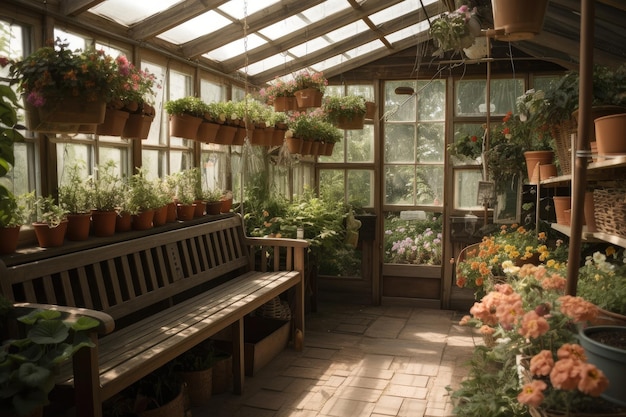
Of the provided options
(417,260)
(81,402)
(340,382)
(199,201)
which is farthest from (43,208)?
(417,260)

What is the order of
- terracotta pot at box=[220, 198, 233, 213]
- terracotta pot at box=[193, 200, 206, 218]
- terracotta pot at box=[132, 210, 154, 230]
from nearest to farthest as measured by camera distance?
terracotta pot at box=[132, 210, 154, 230] < terracotta pot at box=[193, 200, 206, 218] < terracotta pot at box=[220, 198, 233, 213]

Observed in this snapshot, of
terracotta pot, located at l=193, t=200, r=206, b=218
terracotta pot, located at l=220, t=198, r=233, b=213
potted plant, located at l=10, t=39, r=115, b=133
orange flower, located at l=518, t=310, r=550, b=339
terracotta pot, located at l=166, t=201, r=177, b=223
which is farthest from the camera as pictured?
terracotta pot, located at l=220, t=198, r=233, b=213

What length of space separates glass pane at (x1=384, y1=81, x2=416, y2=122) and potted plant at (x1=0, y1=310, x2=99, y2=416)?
16.3ft

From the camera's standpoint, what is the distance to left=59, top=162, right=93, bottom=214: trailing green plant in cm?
312

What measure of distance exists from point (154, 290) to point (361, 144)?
3.75 meters

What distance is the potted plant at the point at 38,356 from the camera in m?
1.85

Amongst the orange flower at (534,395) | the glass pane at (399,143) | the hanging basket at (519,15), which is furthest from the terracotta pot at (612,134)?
the glass pane at (399,143)

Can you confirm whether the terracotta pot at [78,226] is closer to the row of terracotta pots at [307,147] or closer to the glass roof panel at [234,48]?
the glass roof panel at [234,48]

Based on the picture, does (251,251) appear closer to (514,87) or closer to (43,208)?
(43,208)

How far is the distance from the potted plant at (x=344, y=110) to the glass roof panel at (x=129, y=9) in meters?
1.99

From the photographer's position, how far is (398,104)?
6.62 metres

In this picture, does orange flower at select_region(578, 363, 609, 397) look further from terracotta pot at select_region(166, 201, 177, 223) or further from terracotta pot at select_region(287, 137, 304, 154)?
terracotta pot at select_region(287, 137, 304, 154)

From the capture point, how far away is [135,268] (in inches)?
139

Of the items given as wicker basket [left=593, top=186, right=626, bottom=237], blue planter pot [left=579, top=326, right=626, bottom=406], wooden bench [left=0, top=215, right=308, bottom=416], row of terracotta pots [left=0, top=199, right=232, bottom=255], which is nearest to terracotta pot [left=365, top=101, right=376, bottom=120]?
wooden bench [left=0, top=215, right=308, bottom=416]
